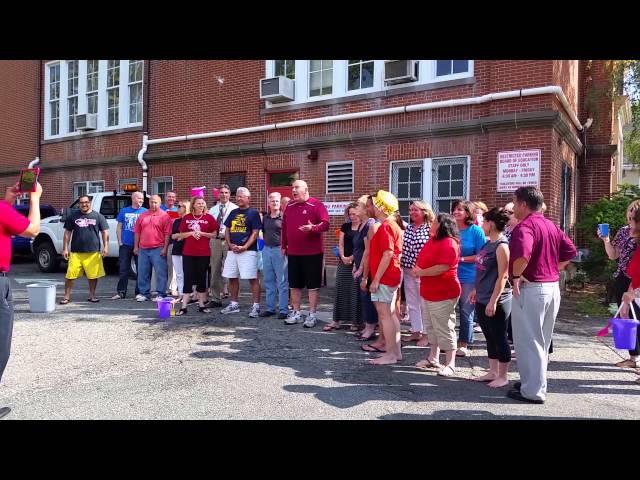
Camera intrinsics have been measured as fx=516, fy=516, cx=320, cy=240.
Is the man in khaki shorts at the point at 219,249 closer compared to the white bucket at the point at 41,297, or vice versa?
the white bucket at the point at 41,297

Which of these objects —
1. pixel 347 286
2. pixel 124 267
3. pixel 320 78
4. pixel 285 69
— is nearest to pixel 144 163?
pixel 285 69

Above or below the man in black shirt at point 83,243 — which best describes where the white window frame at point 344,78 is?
above

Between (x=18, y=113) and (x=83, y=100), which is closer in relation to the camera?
(x=83, y=100)

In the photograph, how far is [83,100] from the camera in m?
17.9

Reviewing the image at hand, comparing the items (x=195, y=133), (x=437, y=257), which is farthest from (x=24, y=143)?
(x=437, y=257)

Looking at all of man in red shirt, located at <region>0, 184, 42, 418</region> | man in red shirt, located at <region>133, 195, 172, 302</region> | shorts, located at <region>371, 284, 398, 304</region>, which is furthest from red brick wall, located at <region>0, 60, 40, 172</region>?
shorts, located at <region>371, 284, 398, 304</region>

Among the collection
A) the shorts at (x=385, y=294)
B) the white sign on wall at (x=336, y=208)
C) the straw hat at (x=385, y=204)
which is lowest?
the shorts at (x=385, y=294)

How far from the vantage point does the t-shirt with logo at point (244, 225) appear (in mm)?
8062

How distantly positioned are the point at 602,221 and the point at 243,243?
22.7 ft

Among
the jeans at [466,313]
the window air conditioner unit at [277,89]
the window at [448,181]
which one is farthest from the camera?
the window air conditioner unit at [277,89]

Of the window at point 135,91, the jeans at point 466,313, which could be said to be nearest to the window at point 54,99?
the window at point 135,91

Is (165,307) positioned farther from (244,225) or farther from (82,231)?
(82,231)

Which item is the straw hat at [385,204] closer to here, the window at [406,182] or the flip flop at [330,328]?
the flip flop at [330,328]

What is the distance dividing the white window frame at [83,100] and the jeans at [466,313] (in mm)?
13058
